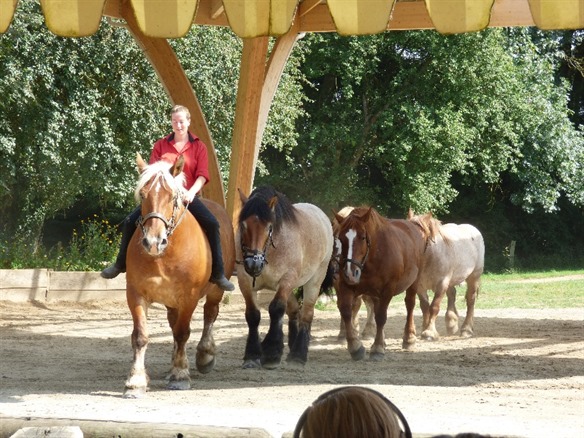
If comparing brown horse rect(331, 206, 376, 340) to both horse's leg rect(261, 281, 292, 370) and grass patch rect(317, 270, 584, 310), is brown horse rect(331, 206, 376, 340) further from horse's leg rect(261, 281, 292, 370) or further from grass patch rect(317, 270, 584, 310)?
grass patch rect(317, 270, 584, 310)

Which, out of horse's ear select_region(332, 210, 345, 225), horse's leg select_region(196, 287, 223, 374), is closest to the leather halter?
horse's ear select_region(332, 210, 345, 225)

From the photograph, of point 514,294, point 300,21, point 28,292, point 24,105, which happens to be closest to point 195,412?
point 300,21

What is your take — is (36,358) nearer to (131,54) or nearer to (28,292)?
(28,292)

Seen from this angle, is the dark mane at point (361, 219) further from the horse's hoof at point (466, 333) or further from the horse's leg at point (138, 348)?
the horse's leg at point (138, 348)

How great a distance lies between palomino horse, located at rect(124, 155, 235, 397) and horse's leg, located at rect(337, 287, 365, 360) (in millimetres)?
2644

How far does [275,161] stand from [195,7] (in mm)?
27723

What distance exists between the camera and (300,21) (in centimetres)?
1423

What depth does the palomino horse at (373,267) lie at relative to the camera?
11.7m

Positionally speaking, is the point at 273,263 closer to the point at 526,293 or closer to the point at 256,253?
the point at 256,253

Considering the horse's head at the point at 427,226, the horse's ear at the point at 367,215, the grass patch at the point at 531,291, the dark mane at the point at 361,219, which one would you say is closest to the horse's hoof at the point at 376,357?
the dark mane at the point at 361,219

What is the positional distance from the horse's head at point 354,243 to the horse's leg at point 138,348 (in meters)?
3.37

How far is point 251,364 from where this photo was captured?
1055 cm

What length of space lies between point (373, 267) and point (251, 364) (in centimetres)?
228

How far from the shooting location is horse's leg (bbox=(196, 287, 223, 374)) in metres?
10.1
